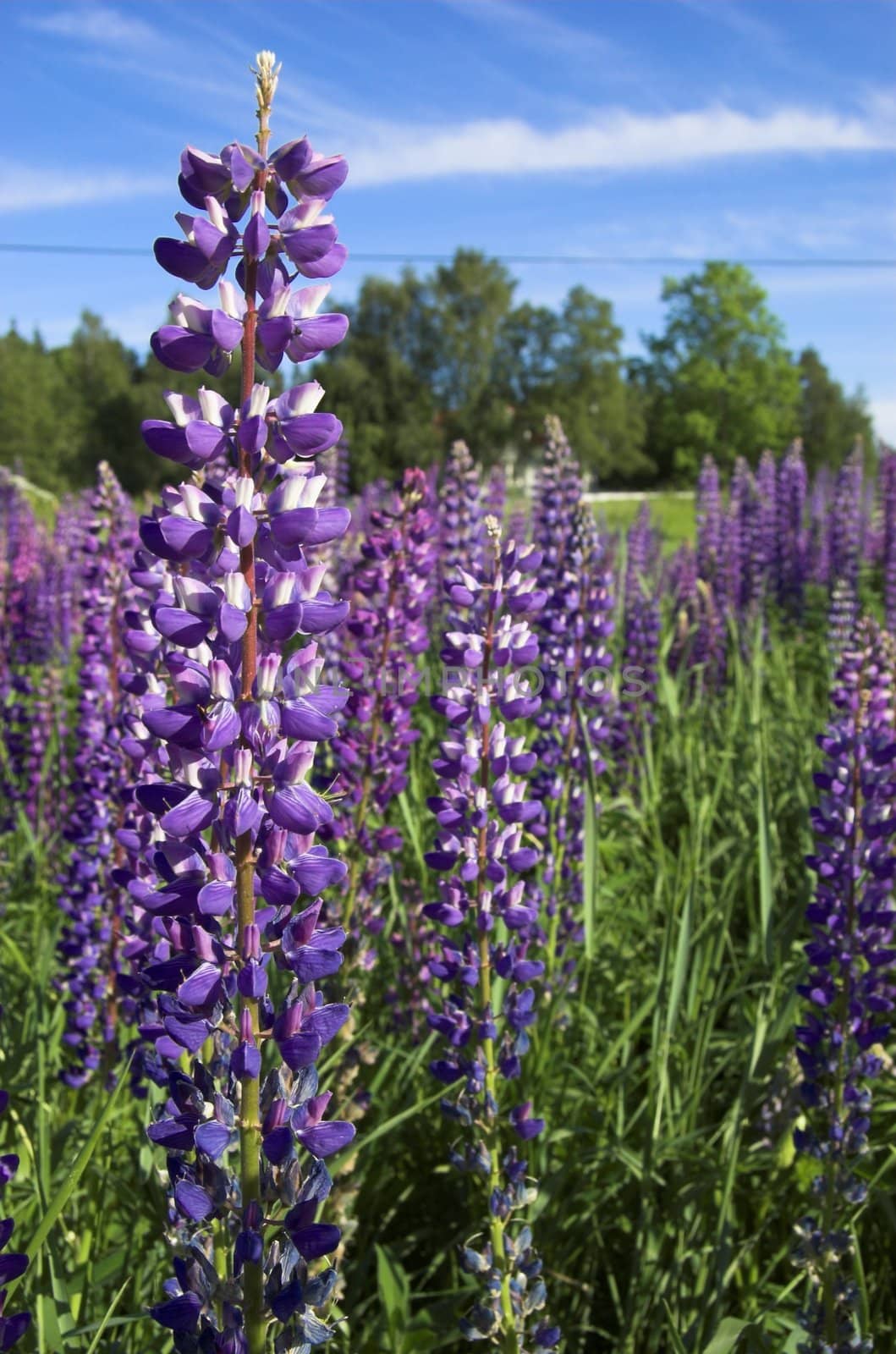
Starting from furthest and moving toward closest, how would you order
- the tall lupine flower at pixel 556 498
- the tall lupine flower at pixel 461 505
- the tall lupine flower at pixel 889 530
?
the tall lupine flower at pixel 889 530 → the tall lupine flower at pixel 461 505 → the tall lupine flower at pixel 556 498

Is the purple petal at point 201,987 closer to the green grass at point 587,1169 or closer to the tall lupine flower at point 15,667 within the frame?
the green grass at point 587,1169

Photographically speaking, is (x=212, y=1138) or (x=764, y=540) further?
(x=764, y=540)

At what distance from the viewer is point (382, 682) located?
157 inches

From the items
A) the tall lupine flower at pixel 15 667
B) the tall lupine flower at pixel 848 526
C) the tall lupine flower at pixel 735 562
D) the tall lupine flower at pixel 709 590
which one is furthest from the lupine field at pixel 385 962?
the tall lupine flower at pixel 848 526

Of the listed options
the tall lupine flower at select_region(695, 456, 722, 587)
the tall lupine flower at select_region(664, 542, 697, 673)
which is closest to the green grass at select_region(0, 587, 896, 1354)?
the tall lupine flower at select_region(664, 542, 697, 673)

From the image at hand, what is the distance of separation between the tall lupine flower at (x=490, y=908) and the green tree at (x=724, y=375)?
66.9 meters

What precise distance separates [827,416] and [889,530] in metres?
82.4

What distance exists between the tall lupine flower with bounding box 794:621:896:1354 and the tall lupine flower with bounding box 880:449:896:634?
619 centimetres

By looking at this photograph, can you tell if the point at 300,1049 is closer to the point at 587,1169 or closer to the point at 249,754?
the point at 249,754

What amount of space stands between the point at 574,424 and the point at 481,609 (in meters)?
66.8

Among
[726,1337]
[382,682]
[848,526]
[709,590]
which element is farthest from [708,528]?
[726,1337]

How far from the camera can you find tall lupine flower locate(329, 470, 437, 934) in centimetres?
389

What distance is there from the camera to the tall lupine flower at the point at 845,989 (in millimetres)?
2754

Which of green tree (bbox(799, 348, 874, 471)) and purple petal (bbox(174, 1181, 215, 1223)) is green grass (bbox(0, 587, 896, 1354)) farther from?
green tree (bbox(799, 348, 874, 471))
